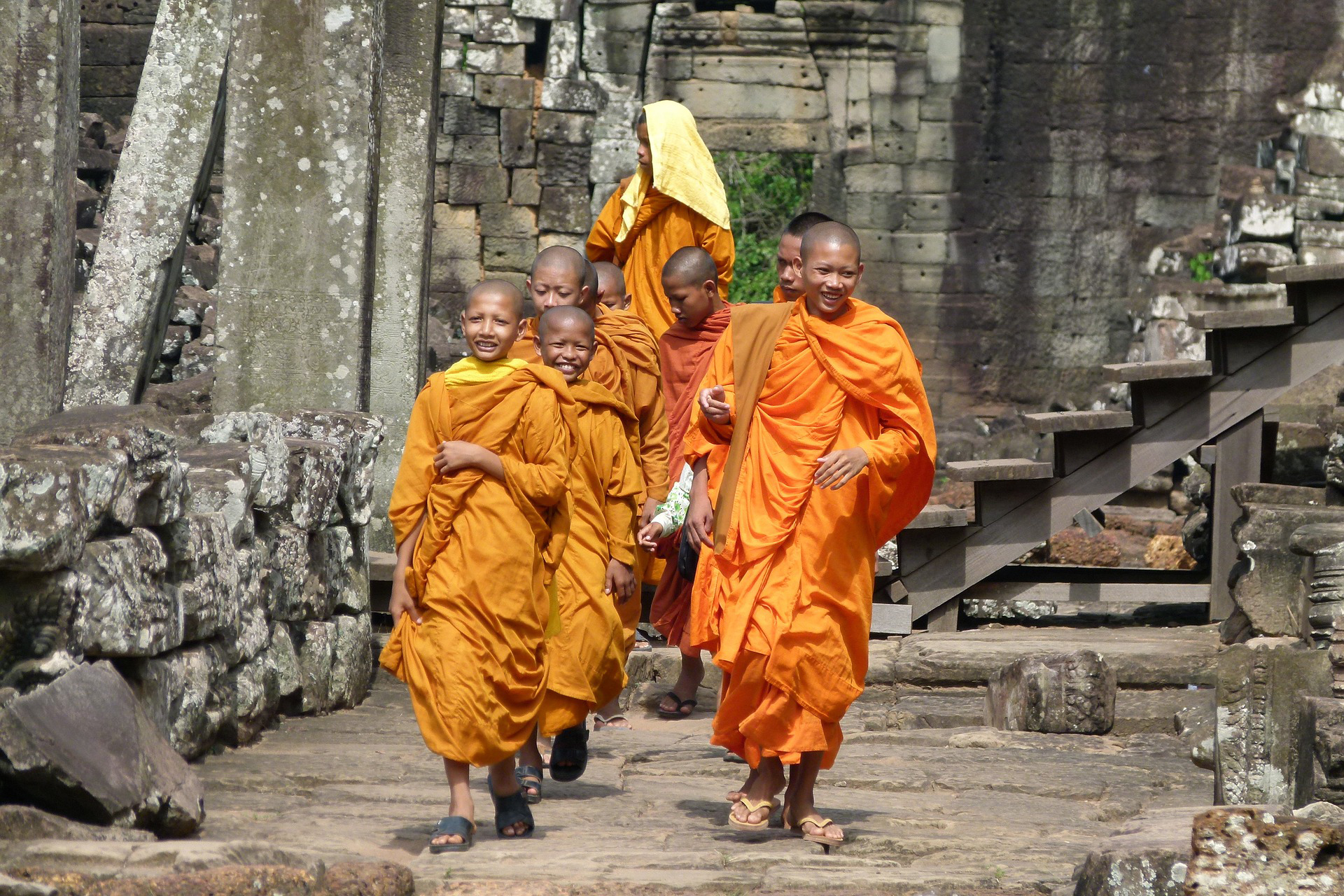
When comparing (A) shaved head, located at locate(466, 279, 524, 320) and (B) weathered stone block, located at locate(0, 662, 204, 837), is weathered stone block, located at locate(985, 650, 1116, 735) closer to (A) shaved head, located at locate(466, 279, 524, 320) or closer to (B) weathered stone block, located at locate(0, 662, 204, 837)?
(A) shaved head, located at locate(466, 279, 524, 320)

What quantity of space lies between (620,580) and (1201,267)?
11.2m

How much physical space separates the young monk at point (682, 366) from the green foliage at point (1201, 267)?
370 inches

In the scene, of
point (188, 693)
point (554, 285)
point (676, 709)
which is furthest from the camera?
point (676, 709)

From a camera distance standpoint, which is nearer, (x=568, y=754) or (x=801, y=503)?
(x=801, y=503)

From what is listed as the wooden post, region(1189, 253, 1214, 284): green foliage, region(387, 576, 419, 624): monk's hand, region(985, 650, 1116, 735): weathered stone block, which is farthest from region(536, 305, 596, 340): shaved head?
region(1189, 253, 1214, 284): green foliage

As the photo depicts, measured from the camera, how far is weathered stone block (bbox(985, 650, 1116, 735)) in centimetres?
659

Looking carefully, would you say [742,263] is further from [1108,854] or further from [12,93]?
[1108,854]

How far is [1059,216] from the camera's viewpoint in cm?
1595

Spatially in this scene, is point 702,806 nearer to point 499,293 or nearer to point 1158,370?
point 499,293

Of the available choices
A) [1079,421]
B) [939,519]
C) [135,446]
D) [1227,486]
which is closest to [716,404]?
[135,446]

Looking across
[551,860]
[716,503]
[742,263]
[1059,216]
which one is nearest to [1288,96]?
[1059,216]

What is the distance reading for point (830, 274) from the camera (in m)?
4.84

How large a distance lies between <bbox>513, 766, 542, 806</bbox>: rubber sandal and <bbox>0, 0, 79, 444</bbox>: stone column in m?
1.95

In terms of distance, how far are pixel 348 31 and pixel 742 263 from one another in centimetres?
974
